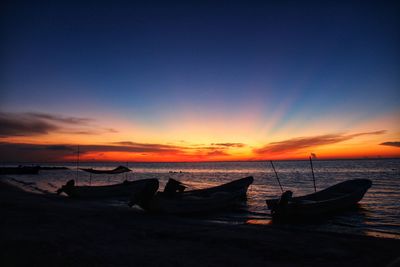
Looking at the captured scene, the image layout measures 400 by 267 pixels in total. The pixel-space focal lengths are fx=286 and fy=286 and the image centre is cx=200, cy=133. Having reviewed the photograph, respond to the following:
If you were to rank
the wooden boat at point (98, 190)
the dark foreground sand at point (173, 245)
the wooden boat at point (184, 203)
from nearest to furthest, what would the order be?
the dark foreground sand at point (173, 245), the wooden boat at point (184, 203), the wooden boat at point (98, 190)

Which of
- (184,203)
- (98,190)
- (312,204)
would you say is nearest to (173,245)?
(184,203)

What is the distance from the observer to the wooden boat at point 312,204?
16.8 meters

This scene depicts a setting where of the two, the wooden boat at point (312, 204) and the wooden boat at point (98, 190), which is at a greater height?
the wooden boat at point (312, 204)

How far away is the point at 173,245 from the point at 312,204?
10737 mm

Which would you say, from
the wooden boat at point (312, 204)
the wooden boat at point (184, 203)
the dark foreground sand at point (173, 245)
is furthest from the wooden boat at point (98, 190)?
the wooden boat at point (312, 204)

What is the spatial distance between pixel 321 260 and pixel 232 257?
2.76 meters

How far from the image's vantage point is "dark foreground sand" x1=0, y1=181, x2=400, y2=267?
838 centimetres

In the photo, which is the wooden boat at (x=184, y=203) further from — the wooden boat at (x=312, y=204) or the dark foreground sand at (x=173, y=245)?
the wooden boat at (x=312, y=204)

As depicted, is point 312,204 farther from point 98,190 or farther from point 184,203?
point 98,190

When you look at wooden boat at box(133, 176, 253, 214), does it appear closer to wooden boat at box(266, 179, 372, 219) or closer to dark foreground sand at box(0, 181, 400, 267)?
dark foreground sand at box(0, 181, 400, 267)

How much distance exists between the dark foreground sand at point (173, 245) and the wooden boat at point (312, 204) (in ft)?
10.5

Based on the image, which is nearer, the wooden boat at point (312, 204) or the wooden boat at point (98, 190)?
the wooden boat at point (312, 204)

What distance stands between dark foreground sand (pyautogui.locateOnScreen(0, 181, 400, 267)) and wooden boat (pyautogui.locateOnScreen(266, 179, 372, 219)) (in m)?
3.19

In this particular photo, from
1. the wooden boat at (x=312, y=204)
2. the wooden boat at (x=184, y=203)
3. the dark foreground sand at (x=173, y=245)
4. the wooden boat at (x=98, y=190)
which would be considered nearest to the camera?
the dark foreground sand at (x=173, y=245)
